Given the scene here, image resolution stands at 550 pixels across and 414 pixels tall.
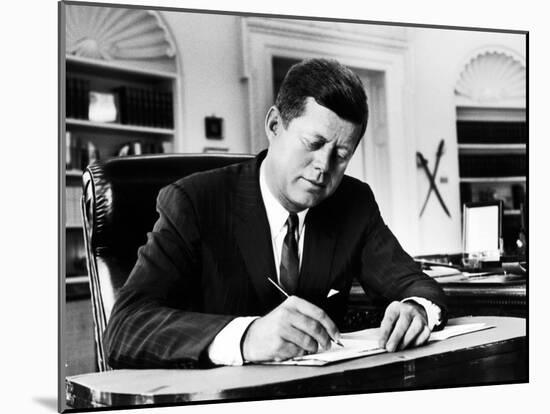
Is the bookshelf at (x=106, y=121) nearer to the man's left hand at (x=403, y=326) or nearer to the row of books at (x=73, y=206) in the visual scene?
the row of books at (x=73, y=206)

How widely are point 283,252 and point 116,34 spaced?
2.80 ft

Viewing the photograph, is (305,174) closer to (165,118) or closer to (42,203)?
(165,118)

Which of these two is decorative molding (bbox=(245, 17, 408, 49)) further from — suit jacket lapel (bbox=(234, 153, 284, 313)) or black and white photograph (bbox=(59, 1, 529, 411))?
suit jacket lapel (bbox=(234, 153, 284, 313))

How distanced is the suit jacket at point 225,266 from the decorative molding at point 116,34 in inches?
17.7

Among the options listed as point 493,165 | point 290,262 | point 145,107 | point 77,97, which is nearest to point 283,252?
point 290,262

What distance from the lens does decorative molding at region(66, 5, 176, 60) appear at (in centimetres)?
240

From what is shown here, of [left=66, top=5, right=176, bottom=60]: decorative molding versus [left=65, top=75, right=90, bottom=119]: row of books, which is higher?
[left=66, top=5, right=176, bottom=60]: decorative molding

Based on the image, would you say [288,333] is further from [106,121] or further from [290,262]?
[106,121]

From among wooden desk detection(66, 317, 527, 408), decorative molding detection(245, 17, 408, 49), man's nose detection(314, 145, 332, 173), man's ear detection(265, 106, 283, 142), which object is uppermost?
decorative molding detection(245, 17, 408, 49)

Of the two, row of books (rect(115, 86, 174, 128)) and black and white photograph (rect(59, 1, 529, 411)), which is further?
row of books (rect(115, 86, 174, 128))

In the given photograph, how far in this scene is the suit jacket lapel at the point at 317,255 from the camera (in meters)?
2.49

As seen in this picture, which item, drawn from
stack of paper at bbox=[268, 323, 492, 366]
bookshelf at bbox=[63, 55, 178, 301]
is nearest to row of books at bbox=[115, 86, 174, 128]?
bookshelf at bbox=[63, 55, 178, 301]

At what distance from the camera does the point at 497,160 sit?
9.87ft
